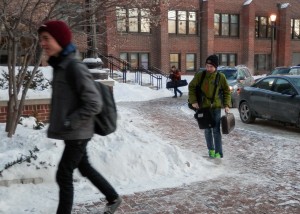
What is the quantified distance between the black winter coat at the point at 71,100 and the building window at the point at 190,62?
97.4 ft

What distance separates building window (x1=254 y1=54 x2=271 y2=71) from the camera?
3753 cm

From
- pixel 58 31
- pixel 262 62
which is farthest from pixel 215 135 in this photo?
pixel 262 62

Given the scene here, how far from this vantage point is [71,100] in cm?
369

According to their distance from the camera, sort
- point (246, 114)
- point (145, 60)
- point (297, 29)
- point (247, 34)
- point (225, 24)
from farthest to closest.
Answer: point (297, 29)
point (247, 34)
point (225, 24)
point (145, 60)
point (246, 114)

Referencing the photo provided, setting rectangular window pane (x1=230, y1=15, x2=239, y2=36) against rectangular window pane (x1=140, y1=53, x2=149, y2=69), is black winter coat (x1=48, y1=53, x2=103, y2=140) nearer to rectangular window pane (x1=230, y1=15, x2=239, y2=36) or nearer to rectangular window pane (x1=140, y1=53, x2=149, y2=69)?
rectangular window pane (x1=140, y1=53, x2=149, y2=69)

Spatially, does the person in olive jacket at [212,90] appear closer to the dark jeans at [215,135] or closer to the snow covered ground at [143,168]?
the dark jeans at [215,135]

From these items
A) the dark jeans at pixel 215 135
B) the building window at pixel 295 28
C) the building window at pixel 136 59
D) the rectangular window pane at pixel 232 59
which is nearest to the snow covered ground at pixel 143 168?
the dark jeans at pixel 215 135

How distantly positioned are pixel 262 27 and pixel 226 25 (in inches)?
169

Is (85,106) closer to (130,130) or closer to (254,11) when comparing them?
(130,130)

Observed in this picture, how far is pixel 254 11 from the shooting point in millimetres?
36250

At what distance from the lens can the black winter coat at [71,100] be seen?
Result: 364 centimetres

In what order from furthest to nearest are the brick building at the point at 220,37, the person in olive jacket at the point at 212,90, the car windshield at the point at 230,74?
the brick building at the point at 220,37 → the car windshield at the point at 230,74 → the person in olive jacket at the point at 212,90

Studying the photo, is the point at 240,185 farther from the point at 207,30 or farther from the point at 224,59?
the point at 224,59

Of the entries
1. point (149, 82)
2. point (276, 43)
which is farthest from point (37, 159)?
point (276, 43)
